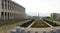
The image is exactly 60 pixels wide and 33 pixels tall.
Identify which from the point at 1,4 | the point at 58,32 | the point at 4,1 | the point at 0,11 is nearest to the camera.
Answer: the point at 58,32

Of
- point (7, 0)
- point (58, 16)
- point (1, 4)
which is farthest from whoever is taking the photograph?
point (58, 16)

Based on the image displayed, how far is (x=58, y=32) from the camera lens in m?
5.00

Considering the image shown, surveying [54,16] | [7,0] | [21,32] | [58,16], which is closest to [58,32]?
[21,32]

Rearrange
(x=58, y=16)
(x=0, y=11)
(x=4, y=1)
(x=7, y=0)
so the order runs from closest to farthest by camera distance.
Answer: (x=0, y=11), (x=4, y=1), (x=7, y=0), (x=58, y=16)

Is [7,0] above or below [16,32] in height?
above

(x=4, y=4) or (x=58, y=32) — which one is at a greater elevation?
(x=4, y=4)

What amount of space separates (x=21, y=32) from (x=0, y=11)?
30783 mm

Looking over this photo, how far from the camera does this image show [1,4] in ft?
125

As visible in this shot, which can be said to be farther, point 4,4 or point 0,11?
point 4,4

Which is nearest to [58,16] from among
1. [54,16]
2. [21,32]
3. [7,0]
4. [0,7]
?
[54,16]

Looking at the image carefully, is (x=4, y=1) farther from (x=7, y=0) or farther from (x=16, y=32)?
(x=16, y=32)

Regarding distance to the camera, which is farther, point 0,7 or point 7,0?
point 7,0

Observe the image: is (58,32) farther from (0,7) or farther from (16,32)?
(0,7)

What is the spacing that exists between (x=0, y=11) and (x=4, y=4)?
17.7 ft
